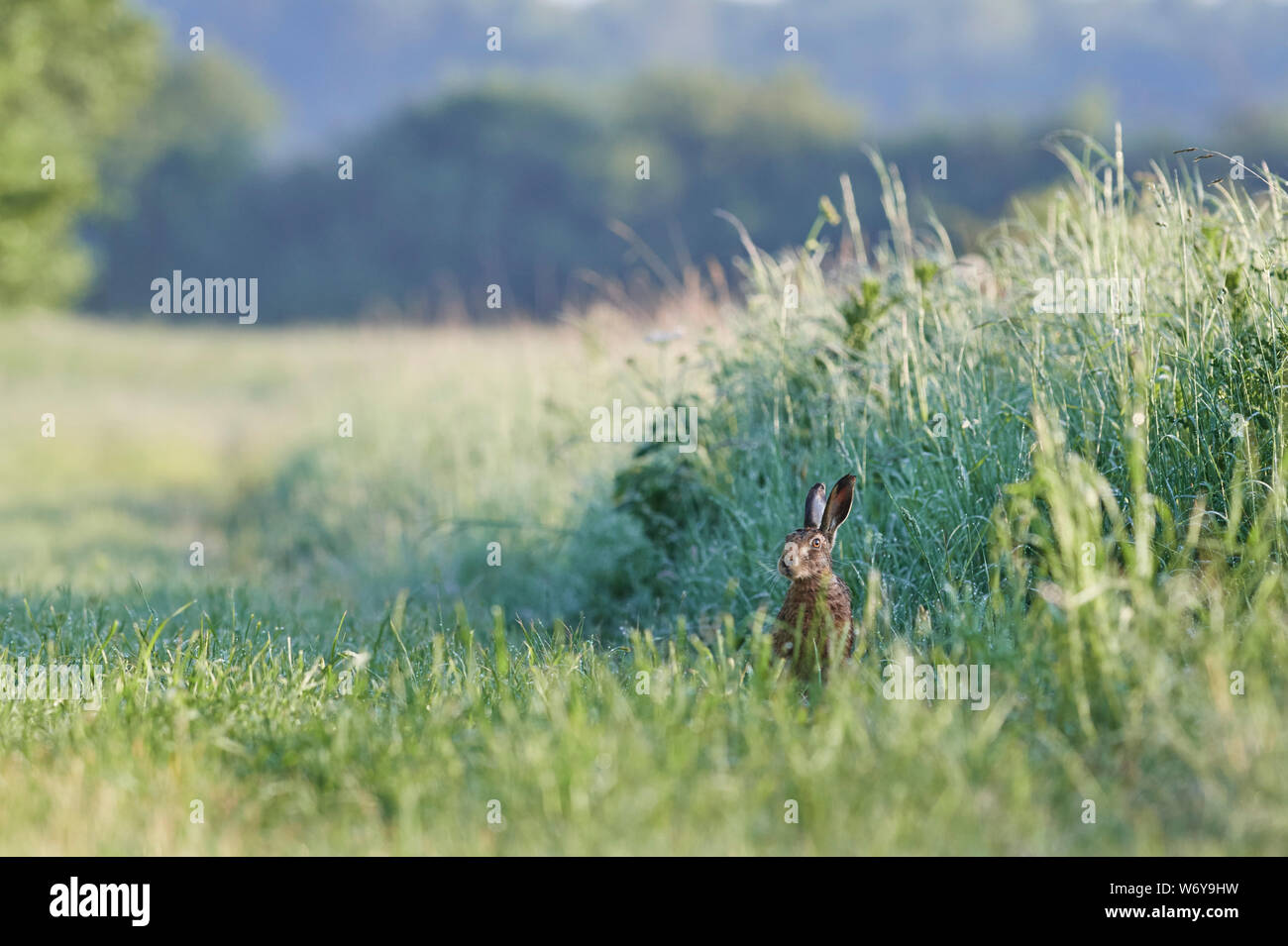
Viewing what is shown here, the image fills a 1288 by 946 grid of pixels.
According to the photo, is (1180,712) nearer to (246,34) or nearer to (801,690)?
(801,690)

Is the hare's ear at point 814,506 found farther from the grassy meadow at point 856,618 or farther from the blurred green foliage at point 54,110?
the blurred green foliage at point 54,110

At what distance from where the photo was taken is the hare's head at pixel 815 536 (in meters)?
3.36

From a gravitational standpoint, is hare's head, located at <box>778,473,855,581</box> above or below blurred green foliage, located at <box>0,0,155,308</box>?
below

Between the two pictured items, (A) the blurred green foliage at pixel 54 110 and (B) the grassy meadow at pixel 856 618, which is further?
(A) the blurred green foliage at pixel 54 110

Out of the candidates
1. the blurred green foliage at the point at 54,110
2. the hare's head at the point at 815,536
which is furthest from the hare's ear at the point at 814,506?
the blurred green foliage at the point at 54,110

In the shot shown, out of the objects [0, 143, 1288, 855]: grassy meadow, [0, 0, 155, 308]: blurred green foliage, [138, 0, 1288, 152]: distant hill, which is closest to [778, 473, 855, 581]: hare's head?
[0, 143, 1288, 855]: grassy meadow

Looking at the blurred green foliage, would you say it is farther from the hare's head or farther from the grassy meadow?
the hare's head

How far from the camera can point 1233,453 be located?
3650 millimetres

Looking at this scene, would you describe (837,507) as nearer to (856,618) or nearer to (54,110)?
(856,618)

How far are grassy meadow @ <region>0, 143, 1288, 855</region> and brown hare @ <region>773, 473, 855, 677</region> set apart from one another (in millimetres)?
107

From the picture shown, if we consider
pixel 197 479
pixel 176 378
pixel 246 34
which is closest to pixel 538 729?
pixel 197 479

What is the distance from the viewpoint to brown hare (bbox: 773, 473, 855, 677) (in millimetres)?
3357

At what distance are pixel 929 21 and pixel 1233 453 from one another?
51378 millimetres

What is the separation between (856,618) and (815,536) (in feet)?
1.75
